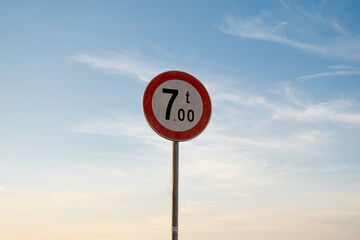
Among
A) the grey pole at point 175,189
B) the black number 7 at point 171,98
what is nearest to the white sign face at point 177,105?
the black number 7 at point 171,98

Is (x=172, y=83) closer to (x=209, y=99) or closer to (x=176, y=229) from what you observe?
(x=209, y=99)

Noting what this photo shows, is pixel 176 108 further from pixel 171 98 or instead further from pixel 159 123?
pixel 159 123

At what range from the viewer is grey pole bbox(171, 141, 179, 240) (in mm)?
3844

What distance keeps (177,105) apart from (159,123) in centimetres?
32

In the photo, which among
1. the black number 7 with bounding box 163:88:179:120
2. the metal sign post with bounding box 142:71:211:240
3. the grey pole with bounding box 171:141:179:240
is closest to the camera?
the grey pole with bounding box 171:141:179:240

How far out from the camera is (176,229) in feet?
12.6

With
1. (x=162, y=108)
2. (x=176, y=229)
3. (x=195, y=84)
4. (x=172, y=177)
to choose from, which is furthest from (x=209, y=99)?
(x=176, y=229)

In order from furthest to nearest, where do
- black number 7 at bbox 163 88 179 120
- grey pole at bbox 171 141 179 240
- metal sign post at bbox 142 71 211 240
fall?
black number 7 at bbox 163 88 179 120 → metal sign post at bbox 142 71 211 240 → grey pole at bbox 171 141 179 240

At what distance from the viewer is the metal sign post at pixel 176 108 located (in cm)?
416

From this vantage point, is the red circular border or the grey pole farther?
the red circular border

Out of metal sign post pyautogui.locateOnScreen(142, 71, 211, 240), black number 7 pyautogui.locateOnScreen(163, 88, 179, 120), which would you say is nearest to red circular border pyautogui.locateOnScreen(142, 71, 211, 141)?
metal sign post pyautogui.locateOnScreen(142, 71, 211, 240)

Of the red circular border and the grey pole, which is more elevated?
the red circular border

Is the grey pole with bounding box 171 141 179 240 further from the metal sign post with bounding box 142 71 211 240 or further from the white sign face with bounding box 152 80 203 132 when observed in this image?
the white sign face with bounding box 152 80 203 132

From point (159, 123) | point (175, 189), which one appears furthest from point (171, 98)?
point (175, 189)
